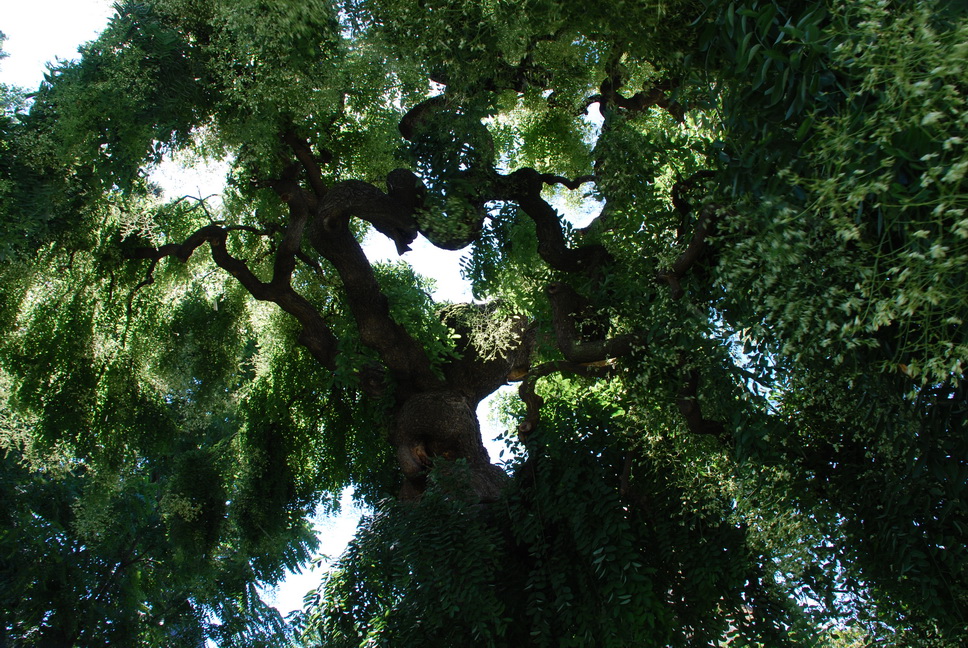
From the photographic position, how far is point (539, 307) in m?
7.55

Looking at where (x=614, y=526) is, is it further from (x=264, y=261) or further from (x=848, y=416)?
(x=264, y=261)

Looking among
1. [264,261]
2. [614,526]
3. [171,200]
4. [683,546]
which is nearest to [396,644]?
[614,526]

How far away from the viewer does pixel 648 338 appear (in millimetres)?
5328

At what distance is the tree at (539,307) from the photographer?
3.27 metres

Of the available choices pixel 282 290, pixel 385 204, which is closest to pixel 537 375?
pixel 385 204

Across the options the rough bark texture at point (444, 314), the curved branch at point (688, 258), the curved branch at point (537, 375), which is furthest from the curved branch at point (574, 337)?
the curved branch at point (688, 258)

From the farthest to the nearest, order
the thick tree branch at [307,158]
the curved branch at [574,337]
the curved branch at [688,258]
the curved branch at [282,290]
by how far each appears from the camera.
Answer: the curved branch at [282,290]
the thick tree branch at [307,158]
the curved branch at [574,337]
the curved branch at [688,258]

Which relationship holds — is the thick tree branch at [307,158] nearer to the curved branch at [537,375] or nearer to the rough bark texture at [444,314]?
the rough bark texture at [444,314]

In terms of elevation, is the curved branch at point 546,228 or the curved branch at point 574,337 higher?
the curved branch at point 546,228

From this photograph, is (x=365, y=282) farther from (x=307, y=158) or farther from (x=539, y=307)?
(x=539, y=307)

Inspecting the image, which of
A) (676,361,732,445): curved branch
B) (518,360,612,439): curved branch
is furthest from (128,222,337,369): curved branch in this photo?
(676,361,732,445): curved branch

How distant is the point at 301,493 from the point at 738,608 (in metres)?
6.81

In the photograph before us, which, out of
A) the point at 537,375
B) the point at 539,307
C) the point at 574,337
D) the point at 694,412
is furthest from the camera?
the point at 539,307

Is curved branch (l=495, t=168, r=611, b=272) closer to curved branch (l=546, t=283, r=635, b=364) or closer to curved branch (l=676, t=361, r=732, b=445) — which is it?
curved branch (l=546, t=283, r=635, b=364)
